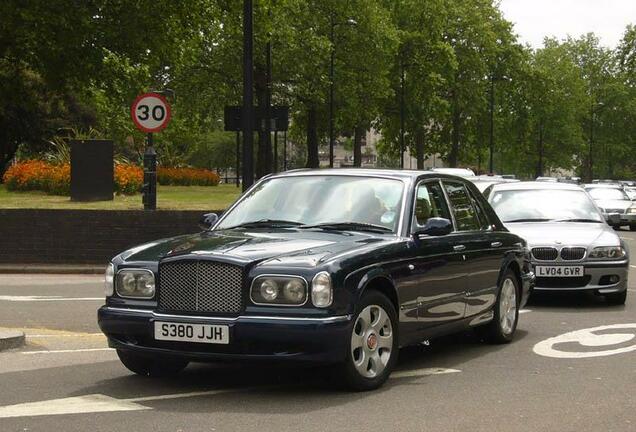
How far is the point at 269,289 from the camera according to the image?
6.58 m

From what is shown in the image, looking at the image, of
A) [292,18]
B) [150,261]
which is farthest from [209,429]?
[292,18]

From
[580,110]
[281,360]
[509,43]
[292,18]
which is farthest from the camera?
[580,110]

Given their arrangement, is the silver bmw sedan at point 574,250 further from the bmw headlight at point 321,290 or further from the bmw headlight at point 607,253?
the bmw headlight at point 321,290

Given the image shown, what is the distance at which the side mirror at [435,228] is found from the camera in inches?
309

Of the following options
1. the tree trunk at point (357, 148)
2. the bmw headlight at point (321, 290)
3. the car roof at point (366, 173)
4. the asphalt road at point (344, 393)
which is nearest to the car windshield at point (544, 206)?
the asphalt road at point (344, 393)

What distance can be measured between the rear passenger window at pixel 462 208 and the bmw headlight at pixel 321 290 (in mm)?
2556

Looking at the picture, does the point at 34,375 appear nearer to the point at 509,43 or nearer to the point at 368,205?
the point at 368,205

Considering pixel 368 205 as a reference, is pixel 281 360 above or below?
below

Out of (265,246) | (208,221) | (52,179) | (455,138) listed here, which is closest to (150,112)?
(208,221)

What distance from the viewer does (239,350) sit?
259 inches

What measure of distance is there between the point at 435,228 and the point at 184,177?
126 feet

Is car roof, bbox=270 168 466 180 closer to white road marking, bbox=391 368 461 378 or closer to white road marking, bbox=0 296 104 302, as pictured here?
white road marking, bbox=391 368 461 378

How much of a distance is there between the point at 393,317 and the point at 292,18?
4480 cm

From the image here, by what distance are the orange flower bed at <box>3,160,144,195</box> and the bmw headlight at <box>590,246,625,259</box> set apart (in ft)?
60.0
